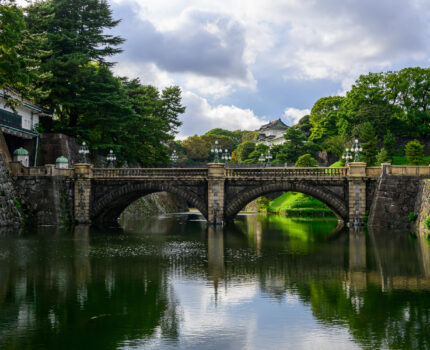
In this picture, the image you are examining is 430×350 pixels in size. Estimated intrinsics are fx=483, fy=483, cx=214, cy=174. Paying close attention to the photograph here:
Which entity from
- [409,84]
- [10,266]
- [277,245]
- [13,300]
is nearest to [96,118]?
[277,245]

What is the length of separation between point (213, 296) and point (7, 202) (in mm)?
30904

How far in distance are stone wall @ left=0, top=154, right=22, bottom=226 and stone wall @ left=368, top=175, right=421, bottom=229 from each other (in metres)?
32.1

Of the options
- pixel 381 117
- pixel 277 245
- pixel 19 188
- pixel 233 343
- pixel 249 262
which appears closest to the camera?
pixel 233 343

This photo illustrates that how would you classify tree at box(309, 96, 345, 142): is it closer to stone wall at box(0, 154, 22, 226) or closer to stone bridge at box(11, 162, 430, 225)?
stone bridge at box(11, 162, 430, 225)

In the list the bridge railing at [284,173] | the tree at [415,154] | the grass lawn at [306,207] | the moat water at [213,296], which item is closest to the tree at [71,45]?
the bridge railing at [284,173]

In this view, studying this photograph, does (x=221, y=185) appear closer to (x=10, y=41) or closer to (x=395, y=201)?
(x=395, y=201)

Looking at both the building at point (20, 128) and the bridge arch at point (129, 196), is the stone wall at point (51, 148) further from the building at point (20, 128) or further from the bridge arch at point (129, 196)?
the bridge arch at point (129, 196)

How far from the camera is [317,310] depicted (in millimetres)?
15820

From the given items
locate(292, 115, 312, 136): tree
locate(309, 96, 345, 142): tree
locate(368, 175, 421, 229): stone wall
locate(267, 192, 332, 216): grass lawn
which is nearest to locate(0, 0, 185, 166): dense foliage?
locate(267, 192, 332, 216): grass lawn

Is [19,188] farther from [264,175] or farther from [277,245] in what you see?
[277,245]

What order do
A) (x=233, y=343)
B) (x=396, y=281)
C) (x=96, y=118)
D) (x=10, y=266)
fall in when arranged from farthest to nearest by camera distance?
(x=96, y=118), (x=10, y=266), (x=396, y=281), (x=233, y=343)

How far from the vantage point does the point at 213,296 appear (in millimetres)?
17719

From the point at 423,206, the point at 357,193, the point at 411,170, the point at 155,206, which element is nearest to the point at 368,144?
the point at 411,170

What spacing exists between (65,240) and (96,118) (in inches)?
990
